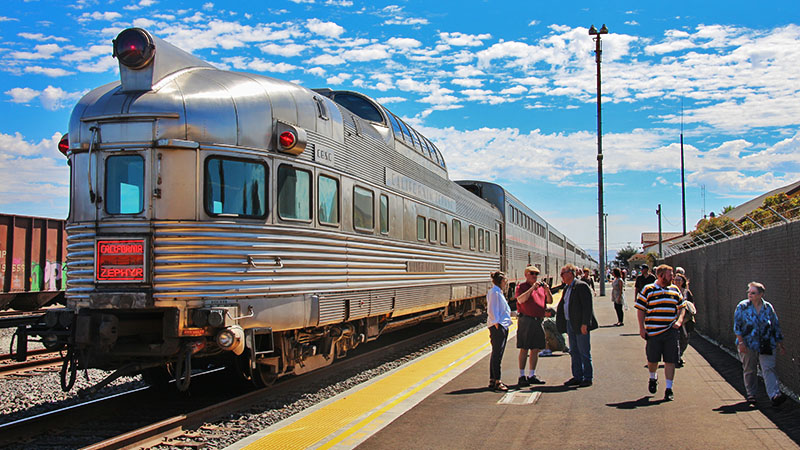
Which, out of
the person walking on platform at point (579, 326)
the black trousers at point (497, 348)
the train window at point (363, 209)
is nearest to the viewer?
the black trousers at point (497, 348)

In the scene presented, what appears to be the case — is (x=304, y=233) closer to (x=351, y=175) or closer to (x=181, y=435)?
(x=351, y=175)

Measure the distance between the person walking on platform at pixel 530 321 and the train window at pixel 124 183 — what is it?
4997mm

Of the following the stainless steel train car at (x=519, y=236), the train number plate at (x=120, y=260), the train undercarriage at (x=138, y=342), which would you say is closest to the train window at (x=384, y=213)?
the train undercarriage at (x=138, y=342)

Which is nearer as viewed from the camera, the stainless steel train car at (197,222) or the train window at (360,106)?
the stainless steel train car at (197,222)

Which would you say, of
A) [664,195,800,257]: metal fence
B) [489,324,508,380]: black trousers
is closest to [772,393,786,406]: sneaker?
[664,195,800,257]: metal fence

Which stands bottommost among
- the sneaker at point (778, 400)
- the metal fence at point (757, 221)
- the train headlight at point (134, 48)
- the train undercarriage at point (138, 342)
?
the sneaker at point (778, 400)

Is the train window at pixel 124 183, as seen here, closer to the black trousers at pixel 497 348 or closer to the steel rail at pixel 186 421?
the steel rail at pixel 186 421

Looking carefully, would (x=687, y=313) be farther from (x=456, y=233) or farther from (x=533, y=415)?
(x=456, y=233)

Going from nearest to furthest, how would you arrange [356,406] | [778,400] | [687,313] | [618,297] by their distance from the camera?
[778,400], [356,406], [687,313], [618,297]

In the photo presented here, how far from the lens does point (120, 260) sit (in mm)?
7359

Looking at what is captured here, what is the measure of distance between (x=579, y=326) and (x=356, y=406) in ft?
11.0

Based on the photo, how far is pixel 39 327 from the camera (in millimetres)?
7594

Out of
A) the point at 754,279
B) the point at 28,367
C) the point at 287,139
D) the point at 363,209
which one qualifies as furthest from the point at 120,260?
the point at 754,279

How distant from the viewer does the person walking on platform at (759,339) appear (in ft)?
25.1
